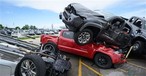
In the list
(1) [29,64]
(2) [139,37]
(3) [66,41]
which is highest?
(2) [139,37]

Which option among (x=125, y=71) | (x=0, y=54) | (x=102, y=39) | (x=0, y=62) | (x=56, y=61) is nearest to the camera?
(x=0, y=62)

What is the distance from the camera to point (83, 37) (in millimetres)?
8734

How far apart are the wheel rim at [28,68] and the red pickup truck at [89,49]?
2298mm

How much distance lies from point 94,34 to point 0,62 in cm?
539

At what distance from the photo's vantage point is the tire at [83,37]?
864cm

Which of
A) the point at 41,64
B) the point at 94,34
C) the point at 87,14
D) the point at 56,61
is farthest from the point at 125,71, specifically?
the point at 41,64

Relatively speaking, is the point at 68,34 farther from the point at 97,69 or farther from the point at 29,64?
the point at 29,64

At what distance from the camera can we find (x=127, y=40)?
33.0ft

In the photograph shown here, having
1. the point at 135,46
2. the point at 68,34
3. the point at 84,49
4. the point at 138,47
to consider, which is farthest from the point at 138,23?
the point at 68,34

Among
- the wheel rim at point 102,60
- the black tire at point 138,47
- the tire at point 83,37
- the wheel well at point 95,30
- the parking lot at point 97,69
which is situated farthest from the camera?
the black tire at point 138,47

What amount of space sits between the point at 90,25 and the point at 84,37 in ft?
1.95

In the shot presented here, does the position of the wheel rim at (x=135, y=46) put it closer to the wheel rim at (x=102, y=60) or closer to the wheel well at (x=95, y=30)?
the wheel well at (x=95, y=30)

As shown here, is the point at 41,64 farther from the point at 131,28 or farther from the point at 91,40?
the point at 131,28

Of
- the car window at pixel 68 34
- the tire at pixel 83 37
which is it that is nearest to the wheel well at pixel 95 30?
the tire at pixel 83 37
